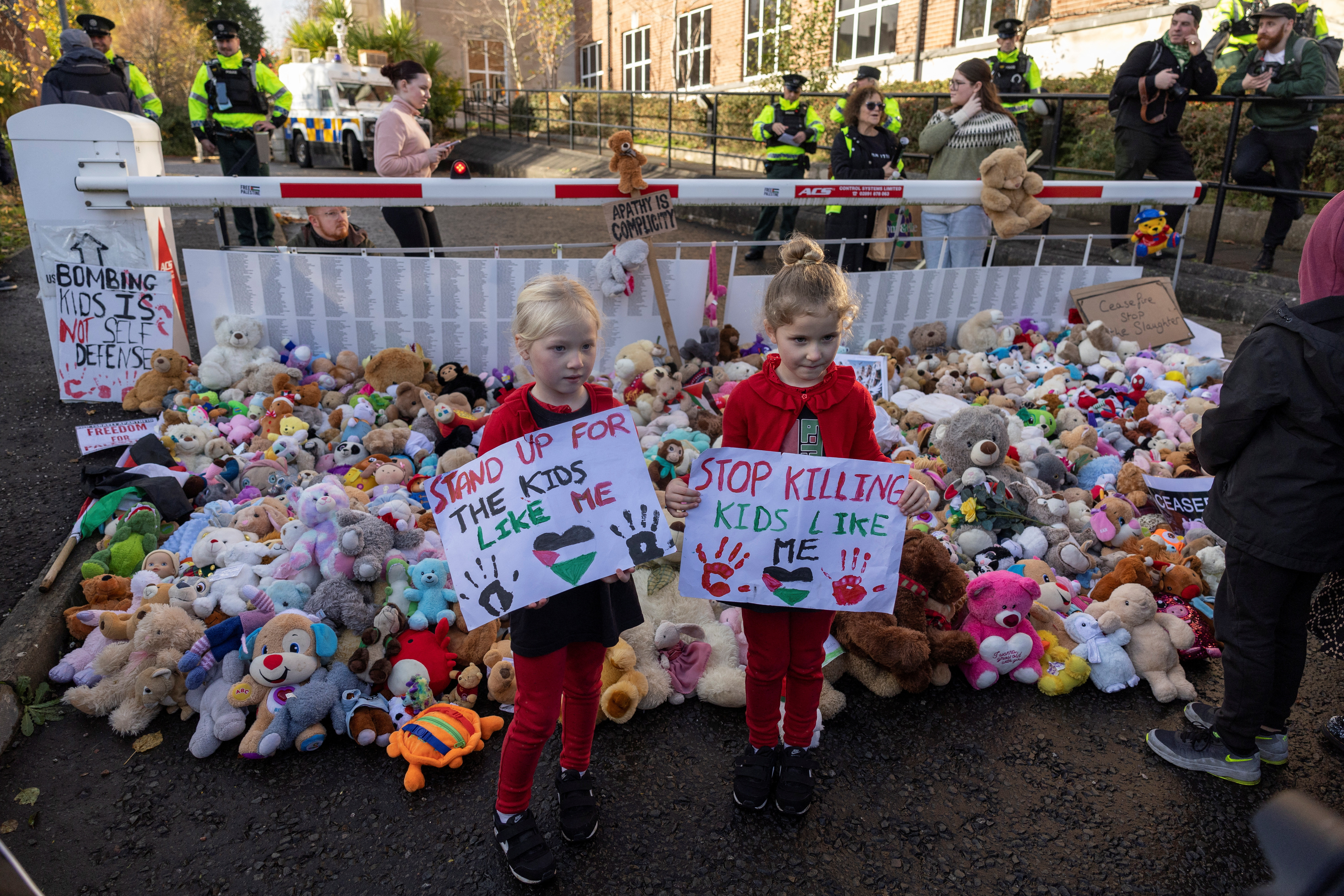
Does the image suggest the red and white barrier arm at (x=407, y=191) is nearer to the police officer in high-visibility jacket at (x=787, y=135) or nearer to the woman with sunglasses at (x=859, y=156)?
the woman with sunglasses at (x=859, y=156)

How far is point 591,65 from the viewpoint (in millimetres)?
32531

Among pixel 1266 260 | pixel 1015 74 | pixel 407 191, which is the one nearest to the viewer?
pixel 407 191

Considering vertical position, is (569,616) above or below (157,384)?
above

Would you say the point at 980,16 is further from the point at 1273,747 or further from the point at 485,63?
the point at 485,63

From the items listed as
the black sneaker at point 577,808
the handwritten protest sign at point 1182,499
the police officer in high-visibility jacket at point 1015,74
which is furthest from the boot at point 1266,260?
the black sneaker at point 577,808

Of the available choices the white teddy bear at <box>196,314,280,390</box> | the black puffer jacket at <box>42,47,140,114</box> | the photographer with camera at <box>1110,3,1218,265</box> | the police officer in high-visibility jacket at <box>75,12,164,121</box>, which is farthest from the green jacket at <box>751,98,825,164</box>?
the black puffer jacket at <box>42,47,140,114</box>

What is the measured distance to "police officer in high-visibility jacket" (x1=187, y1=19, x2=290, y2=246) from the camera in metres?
7.94

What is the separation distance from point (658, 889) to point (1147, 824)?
1.44 metres

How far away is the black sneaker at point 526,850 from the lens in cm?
211

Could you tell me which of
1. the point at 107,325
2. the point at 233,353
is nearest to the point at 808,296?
the point at 233,353

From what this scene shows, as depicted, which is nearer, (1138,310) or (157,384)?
(157,384)

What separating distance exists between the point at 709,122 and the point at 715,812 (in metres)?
17.9

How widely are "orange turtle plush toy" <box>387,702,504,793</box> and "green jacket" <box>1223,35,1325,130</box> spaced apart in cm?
797

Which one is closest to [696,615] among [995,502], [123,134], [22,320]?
[995,502]
